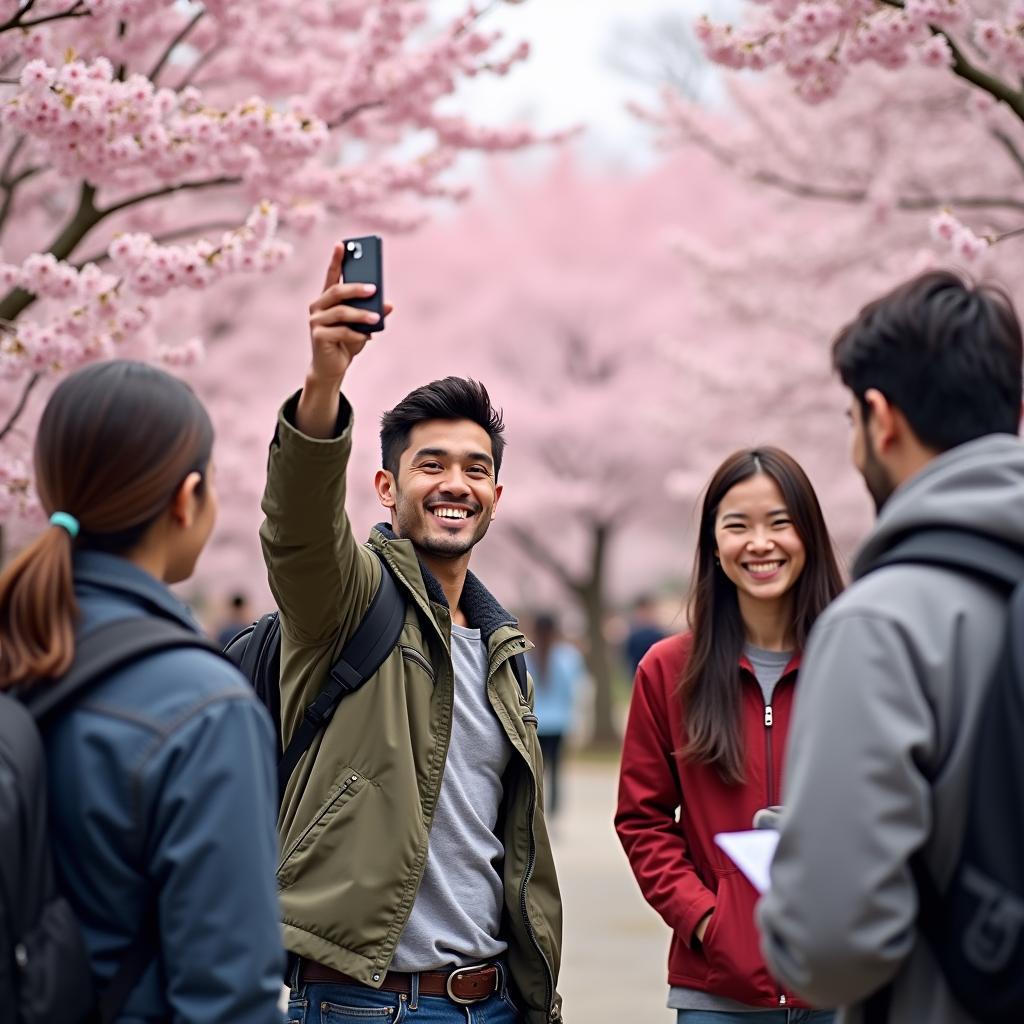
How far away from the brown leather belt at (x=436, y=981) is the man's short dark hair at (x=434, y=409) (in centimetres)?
112

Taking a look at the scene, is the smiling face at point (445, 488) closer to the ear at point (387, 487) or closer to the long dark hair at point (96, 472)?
the ear at point (387, 487)

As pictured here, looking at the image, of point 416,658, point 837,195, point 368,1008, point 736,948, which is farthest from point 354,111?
point 368,1008

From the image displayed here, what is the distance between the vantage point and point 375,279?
8.32ft

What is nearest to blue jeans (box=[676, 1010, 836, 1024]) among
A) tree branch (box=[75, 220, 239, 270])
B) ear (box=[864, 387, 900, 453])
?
ear (box=[864, 387, 900, 453])

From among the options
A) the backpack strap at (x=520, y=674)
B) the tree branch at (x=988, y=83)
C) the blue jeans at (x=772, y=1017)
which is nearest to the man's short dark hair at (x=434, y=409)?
the backpack strap at (x=520, y=674)

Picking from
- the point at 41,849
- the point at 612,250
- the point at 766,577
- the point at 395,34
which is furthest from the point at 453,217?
the point at 41,849

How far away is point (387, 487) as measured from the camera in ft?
11.4

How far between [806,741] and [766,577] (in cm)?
148

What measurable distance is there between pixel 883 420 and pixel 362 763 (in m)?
1.33

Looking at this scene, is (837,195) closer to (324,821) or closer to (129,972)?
(324,821)

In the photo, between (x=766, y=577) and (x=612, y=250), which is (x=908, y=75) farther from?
(x=612, y=250)

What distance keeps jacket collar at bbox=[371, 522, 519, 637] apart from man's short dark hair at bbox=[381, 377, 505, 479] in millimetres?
198

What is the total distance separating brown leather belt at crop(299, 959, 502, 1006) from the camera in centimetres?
296

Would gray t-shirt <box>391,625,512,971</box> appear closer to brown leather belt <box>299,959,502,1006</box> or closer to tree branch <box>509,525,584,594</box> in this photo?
brown leather belt <box>299,959,502,1006</box>
